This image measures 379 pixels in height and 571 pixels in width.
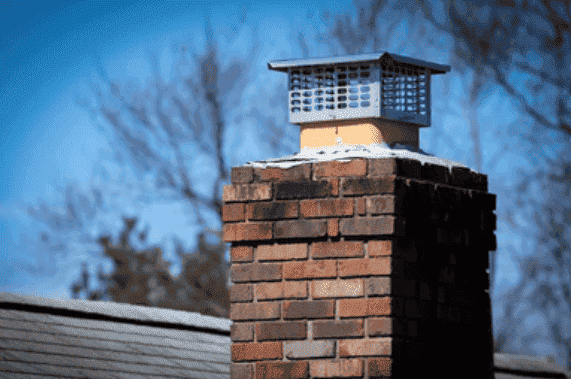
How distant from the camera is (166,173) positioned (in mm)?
17375

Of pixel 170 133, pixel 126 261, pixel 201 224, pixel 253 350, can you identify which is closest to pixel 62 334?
pixel 253 350

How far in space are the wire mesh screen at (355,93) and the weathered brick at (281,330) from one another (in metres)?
0.96

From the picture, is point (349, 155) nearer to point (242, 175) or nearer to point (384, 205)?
point (384, 205)

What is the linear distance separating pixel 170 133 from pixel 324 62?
47.3 feet

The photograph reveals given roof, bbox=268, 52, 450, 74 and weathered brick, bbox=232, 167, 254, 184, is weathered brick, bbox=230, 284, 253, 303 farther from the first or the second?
roof, bbox=268, 52, 450, 74

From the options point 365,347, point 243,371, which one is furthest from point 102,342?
point 365,347

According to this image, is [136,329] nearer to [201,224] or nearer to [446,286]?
[446,286]

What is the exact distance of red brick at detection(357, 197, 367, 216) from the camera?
341 cm

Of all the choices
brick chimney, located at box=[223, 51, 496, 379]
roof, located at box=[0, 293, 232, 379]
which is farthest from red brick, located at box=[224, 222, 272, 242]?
roof, located at box=[0, 293, 232, 379]

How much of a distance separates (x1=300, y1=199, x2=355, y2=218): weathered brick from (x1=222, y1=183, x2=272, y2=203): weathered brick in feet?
0.54

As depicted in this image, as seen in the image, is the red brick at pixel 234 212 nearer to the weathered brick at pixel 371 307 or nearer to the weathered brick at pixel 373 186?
the weathered brick at pixel 373 186

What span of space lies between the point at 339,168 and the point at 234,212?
0.47 m

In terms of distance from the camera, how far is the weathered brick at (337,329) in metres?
3.33

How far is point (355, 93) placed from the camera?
151 inches
